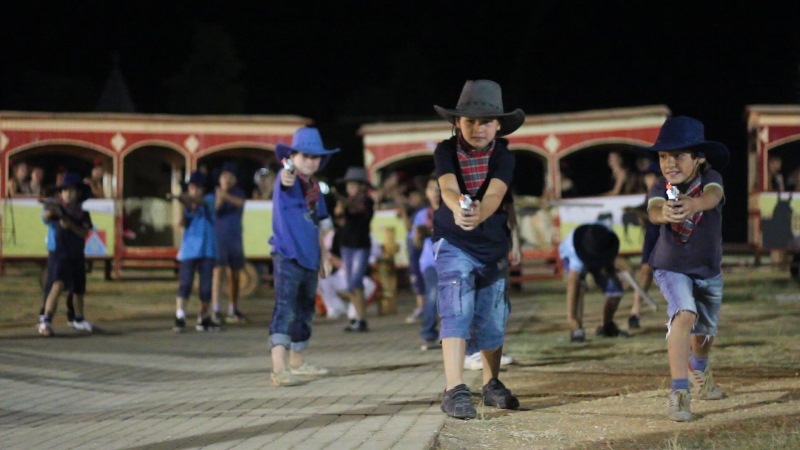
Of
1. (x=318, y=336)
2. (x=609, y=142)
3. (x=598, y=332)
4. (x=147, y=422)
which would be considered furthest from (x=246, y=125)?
(x=147, y=422)

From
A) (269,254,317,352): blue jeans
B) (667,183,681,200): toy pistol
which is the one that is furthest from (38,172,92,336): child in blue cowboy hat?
(667,183,681,200): toy pistol

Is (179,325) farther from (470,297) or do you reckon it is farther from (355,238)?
(470,297)

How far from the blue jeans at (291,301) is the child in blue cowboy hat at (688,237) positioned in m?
2.73

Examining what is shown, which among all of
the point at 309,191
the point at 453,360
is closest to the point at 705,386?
the point at 453,360

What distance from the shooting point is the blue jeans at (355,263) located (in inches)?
546

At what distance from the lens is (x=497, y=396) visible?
6.43 m

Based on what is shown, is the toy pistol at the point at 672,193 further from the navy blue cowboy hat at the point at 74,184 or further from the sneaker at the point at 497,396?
the navy blue cowboy hat at the point at 74,184

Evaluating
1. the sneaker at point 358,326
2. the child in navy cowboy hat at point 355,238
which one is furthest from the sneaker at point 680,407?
the child in navy cowboy hat at point 355,238

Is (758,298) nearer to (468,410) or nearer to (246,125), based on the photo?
(246,125)

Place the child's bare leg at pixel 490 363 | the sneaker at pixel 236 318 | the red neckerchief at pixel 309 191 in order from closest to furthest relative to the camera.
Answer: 1. the child's bare leg at pixel 490 363
2. the red neckerchief at pixel 309 191
3. the sneaker at pixel 236 318

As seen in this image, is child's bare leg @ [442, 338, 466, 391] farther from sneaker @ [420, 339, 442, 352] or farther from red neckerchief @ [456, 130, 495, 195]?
sneaker @ [420, 339, 442, 352]

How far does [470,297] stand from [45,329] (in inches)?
294

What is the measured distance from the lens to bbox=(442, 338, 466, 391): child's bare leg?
6074 millimetres

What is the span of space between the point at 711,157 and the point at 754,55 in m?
35.0
